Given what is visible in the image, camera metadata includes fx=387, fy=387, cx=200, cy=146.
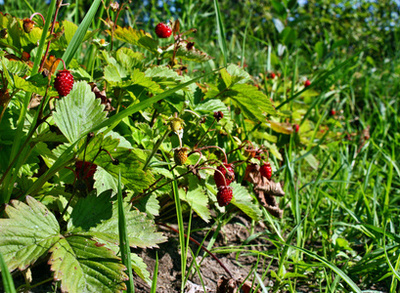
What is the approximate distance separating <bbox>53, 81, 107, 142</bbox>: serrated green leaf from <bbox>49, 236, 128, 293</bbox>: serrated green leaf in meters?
0.27

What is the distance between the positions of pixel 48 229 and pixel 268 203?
32.1 inches

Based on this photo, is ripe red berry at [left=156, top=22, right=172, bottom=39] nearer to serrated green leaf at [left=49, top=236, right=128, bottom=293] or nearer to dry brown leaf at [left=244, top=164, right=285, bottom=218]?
dry brown leaf at [left=244, top=164, right=285, bottom=218]

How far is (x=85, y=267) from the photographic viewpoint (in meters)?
0.86

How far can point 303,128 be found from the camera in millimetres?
2293

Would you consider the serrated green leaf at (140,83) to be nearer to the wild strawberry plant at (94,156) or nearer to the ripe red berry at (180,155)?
the wild strawberry plant at (94,156)

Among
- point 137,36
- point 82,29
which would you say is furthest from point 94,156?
point 137,36

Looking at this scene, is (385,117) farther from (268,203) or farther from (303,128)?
(268,203)

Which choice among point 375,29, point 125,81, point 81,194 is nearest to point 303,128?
point 125,81

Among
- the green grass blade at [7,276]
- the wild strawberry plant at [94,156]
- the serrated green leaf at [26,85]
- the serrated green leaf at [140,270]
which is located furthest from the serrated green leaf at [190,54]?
the green grass blade at [7,276]

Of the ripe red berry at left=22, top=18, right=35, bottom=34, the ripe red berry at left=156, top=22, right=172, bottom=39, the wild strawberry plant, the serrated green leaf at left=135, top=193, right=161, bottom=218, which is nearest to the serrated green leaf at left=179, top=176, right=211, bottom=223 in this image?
the wild strawberry plant

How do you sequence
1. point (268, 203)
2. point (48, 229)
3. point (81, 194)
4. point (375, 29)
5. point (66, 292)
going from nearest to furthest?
1. point (66, 292)
2. point (48, 229)
3. point (81, 194)
4. point (268, 203)
5. point (375, 29)

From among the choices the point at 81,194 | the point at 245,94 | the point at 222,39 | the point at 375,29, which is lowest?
the point at 375,29

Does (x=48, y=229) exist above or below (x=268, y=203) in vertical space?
above

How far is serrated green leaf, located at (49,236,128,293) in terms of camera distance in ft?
2.68
